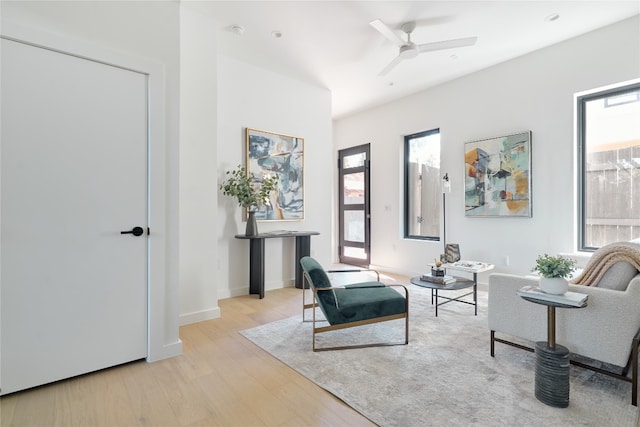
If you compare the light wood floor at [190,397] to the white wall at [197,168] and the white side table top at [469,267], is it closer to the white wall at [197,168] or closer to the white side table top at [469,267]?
the white wall at [197,168]

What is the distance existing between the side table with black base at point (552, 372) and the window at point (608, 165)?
2.69m

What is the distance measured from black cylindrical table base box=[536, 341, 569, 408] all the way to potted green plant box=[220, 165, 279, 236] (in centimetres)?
333

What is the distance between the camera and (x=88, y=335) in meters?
2.25

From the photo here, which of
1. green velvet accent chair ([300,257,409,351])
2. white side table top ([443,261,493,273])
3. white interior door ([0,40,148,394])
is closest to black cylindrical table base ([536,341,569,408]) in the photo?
green velvet accent chair ([300,257,409,351])

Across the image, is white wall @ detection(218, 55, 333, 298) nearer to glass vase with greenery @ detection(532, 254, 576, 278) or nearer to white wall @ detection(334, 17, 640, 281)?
white wall @ detection(334, 17, 640, 281)

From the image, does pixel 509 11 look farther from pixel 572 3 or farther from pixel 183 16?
pixel 183 16

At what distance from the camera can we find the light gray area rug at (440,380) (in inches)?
71.2

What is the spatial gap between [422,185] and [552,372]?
4196 mm

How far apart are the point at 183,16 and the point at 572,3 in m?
4.07

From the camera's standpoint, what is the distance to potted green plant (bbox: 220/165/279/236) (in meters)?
4.14

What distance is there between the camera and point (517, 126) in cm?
436

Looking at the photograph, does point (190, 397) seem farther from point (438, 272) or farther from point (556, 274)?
point (438, 272)

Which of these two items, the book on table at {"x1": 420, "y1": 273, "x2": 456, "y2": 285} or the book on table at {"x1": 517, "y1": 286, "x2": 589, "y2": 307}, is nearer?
the book on table at {"x1": 517, "y1": 286, "x2": 589, "y2": 307}

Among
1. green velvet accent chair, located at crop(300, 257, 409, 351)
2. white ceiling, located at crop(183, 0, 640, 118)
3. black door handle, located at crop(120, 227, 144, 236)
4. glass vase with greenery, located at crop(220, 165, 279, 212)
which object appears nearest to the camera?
black door handle, located at crop(120, 227, 144, 236)
